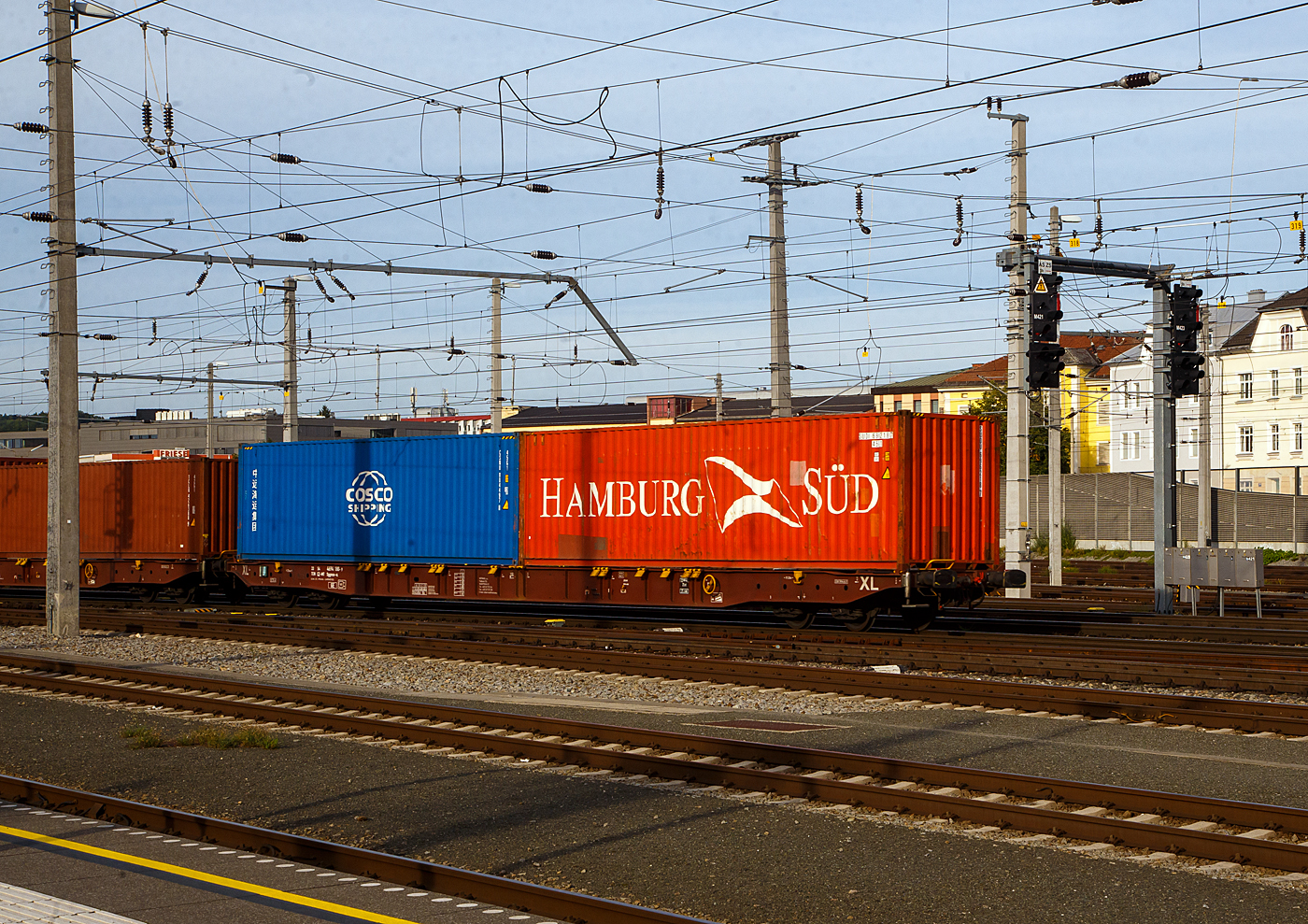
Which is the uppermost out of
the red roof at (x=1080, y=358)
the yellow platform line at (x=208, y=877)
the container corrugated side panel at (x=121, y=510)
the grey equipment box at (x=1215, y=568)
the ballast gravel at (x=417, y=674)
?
the red roof at (x=1080, y=358)

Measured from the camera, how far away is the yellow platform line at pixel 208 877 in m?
6.50

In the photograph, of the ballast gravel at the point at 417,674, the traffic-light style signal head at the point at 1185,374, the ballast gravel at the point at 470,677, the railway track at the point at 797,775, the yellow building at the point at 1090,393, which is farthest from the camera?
the yellow building at the point at 1090,393

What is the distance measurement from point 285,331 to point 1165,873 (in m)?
31.7

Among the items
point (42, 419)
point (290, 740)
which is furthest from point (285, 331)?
point (42, 419)

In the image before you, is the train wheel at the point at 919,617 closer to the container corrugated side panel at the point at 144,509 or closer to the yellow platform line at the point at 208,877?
the yellow platform line at the point at 208,877

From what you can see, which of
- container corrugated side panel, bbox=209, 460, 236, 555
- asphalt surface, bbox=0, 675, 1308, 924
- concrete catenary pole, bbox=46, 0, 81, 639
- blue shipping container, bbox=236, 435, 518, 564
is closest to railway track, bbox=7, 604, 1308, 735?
asphalt surface, bbox=0, 675, 1308, 924

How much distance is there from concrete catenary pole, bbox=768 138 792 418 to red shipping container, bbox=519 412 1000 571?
434 cm

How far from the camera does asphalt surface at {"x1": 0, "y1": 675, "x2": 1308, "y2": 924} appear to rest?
6863mm

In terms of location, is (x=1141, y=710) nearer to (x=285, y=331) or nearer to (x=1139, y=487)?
(x=285, y=331)

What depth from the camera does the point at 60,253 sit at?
20.8 m

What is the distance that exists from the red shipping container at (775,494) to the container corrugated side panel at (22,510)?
14.9 meters

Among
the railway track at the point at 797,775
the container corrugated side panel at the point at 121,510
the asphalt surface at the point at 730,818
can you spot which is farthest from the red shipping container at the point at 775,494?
the container corrugated side panel at the point at 121,510

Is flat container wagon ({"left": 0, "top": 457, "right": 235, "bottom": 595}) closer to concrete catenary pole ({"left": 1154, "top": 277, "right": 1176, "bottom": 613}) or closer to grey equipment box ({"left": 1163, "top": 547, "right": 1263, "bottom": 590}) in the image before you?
concrete catenary pole ({"left": 1154, "top": 277, "right": 1176, "bottom": 613})

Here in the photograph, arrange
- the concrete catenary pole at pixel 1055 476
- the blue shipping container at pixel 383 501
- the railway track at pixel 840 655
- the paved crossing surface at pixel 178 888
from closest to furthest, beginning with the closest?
the paved crossing surface at pixel 178 888 → the railway track at pixel 840 655 → the blue shipping container at pixel 383 501 → the concrete catenary pole at pixel 1055 476
